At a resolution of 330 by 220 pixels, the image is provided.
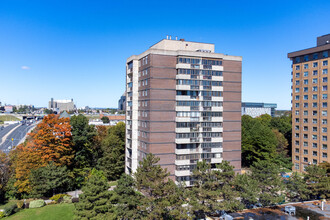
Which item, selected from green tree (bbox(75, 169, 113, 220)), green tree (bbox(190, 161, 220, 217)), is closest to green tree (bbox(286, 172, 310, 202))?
green tree (bbox(190, 161, 220, 217))

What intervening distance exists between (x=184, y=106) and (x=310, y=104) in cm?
3848

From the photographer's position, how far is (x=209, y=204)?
32500 millimetres

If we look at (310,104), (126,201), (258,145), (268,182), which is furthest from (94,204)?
(310,104)

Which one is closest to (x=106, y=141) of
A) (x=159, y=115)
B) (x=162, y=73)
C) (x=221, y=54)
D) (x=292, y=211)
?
(x=159, y=115)

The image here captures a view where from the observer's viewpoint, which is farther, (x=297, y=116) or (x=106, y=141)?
(x=297, y=116)

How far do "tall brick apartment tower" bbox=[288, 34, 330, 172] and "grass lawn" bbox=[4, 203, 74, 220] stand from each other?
2335 inches

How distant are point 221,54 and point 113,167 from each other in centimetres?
3610

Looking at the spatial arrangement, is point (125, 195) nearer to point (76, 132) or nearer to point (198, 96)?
point (198, 96)

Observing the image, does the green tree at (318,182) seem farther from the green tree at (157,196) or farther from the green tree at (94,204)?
the green tree at (94,204)

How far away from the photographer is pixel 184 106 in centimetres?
4541

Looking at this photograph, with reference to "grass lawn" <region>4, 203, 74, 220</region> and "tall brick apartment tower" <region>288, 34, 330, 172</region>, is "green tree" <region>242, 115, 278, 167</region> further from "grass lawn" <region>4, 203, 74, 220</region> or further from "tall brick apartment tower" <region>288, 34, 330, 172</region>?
"grass lawn" <region>4, 203, 74, 220</region>

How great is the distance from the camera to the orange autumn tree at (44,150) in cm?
4508

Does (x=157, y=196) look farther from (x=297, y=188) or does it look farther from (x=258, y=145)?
(x=258, y=145)

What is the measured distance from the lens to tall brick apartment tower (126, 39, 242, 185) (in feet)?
145
